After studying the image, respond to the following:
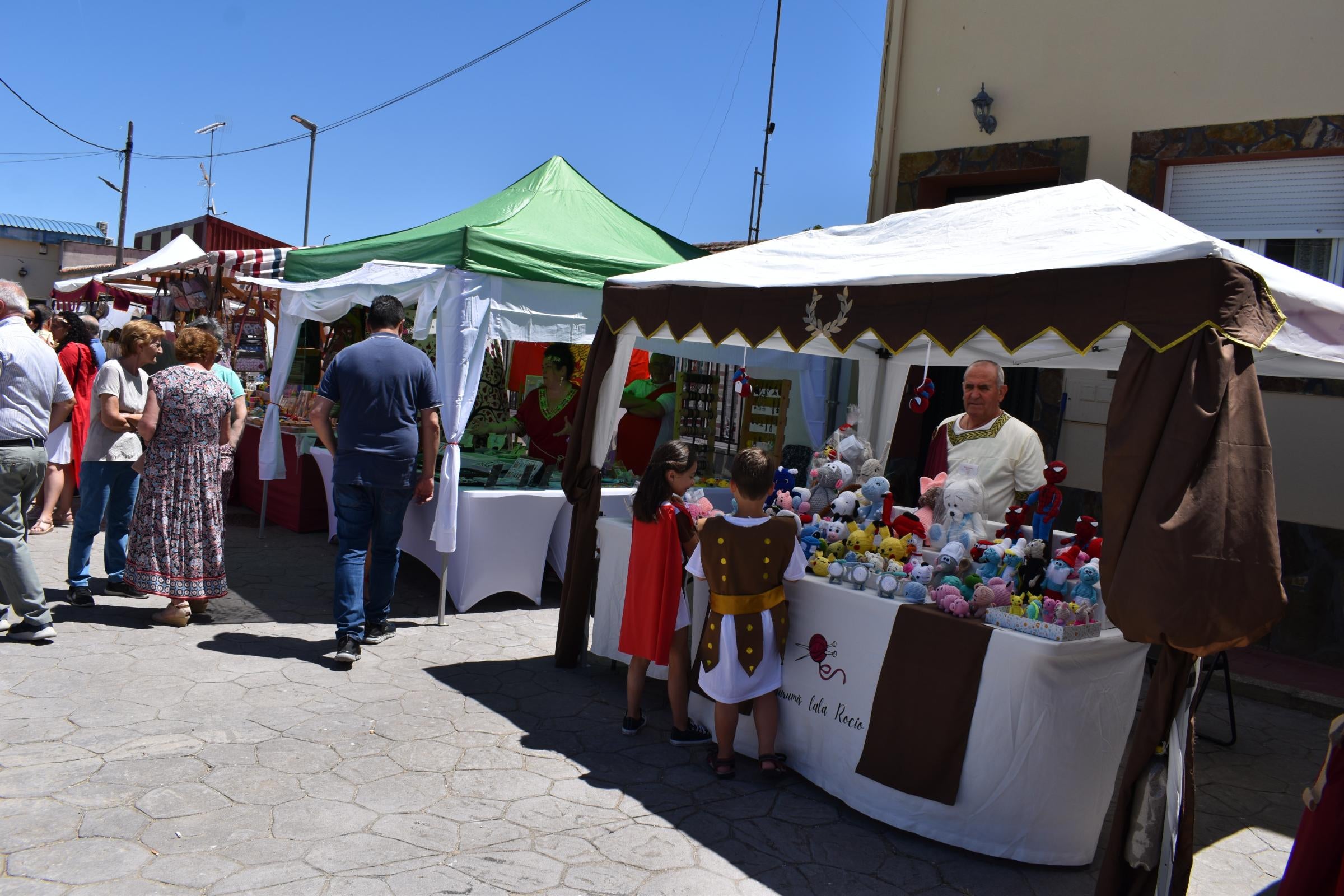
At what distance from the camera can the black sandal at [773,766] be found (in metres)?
3.93

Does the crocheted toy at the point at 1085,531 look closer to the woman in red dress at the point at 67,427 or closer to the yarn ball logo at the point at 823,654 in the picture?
the yarn ball logo at the point at 823,654

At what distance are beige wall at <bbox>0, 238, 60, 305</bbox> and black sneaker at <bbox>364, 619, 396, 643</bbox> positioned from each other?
34.5 meters

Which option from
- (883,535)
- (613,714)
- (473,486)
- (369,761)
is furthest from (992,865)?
(473,486)

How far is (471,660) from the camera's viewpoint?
5242 millimetres

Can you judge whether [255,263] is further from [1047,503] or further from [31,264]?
[31,264]

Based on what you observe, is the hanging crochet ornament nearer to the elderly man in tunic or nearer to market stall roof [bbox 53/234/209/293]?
the elderly man in tunic

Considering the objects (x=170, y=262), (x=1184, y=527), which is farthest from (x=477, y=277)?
(x=170, y=262)

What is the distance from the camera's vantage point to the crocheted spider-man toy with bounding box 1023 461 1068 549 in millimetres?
3881

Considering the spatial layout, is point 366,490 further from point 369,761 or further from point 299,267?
point 299,267

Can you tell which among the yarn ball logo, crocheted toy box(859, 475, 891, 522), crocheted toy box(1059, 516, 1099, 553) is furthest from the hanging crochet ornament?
crocheted toy box(1059, 516, 1099, 553)

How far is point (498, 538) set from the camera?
20.4 ft

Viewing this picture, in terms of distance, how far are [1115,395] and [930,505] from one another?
148 centimetres

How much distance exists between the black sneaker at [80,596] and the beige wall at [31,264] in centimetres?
3336

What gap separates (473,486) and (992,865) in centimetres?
395
